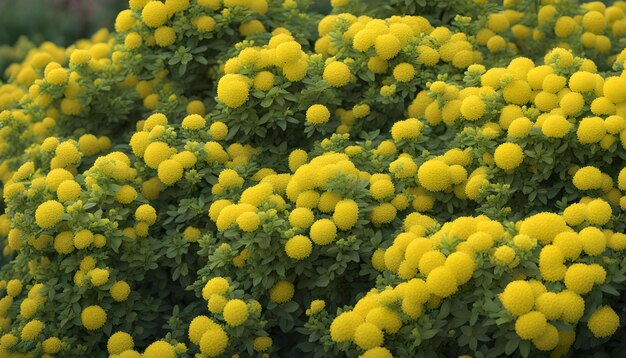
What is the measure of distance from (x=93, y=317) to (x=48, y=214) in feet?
1.40

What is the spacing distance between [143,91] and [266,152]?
2.66 feet

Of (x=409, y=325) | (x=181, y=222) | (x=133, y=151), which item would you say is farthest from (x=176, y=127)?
(x=409, y=325)

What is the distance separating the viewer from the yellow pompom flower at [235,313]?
2857mm

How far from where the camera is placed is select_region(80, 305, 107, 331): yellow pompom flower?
3.12 m

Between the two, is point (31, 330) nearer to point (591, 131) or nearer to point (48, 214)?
point (48, 214)

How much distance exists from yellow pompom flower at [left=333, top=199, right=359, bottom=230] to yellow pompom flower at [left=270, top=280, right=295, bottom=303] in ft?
1.01

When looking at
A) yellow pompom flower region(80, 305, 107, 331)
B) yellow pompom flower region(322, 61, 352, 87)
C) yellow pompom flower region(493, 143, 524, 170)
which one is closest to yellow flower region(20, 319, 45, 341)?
yellow pompom flower region(80, 305, 107, 331)

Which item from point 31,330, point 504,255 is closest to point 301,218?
point 504,255

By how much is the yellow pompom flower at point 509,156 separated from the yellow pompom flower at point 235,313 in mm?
1078

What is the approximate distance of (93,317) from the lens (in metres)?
3.12

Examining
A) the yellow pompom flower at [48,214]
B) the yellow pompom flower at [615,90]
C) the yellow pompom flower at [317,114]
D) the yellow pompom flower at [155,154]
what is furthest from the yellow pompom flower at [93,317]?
the yellow pompom flower at [615,90]

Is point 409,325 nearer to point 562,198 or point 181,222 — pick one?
point 562,198

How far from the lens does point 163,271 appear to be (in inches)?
136

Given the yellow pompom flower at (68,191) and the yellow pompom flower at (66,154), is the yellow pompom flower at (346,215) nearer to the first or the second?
the yellow pompom flower at (68,191)
